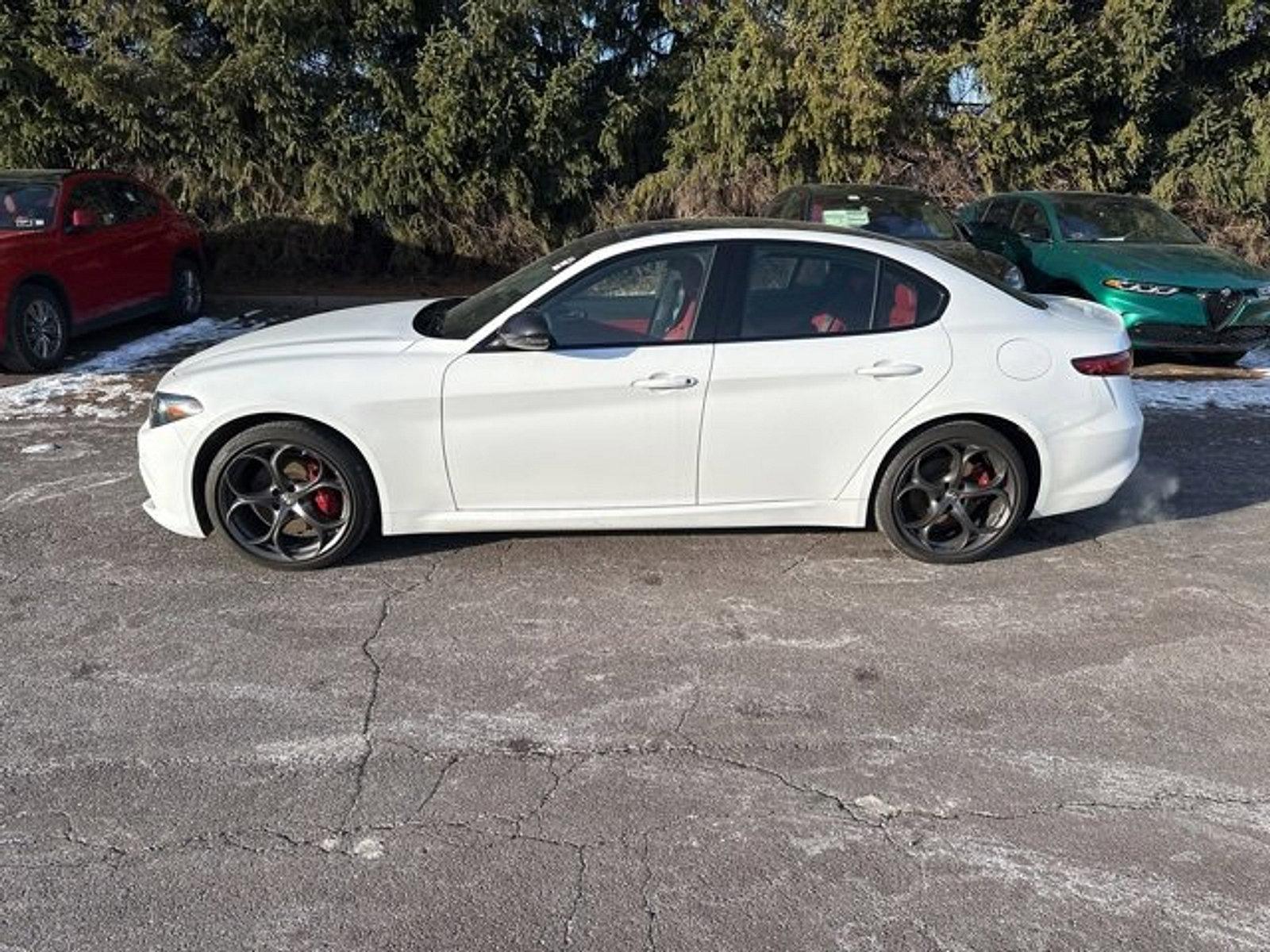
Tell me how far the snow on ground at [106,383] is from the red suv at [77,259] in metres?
0.28

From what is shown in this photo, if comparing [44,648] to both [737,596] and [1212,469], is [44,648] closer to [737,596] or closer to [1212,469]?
[737,596]

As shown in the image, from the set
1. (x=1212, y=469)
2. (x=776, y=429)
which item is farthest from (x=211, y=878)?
(x=1212, y=469)

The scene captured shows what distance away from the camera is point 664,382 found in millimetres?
4137

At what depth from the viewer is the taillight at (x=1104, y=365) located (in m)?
4.36

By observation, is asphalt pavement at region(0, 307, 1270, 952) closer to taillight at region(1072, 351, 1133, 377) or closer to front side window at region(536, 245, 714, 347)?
taillight at region(1072, 351, 1133, 377)

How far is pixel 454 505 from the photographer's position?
4262 mm

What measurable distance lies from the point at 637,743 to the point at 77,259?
292 inches

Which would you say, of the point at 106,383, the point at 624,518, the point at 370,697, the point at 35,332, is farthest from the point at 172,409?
the point at 35,332

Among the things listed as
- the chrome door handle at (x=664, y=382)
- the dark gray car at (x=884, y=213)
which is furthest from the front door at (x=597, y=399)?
the dark gray car at (x=884, y=213)

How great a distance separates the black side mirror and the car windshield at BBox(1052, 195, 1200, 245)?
6.74m

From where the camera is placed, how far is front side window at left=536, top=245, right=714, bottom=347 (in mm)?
4238

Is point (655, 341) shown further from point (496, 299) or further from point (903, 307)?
point (903, 307)

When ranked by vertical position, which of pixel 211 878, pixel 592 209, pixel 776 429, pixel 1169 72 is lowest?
pixel 211 878

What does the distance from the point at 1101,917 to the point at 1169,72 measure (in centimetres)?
1275
